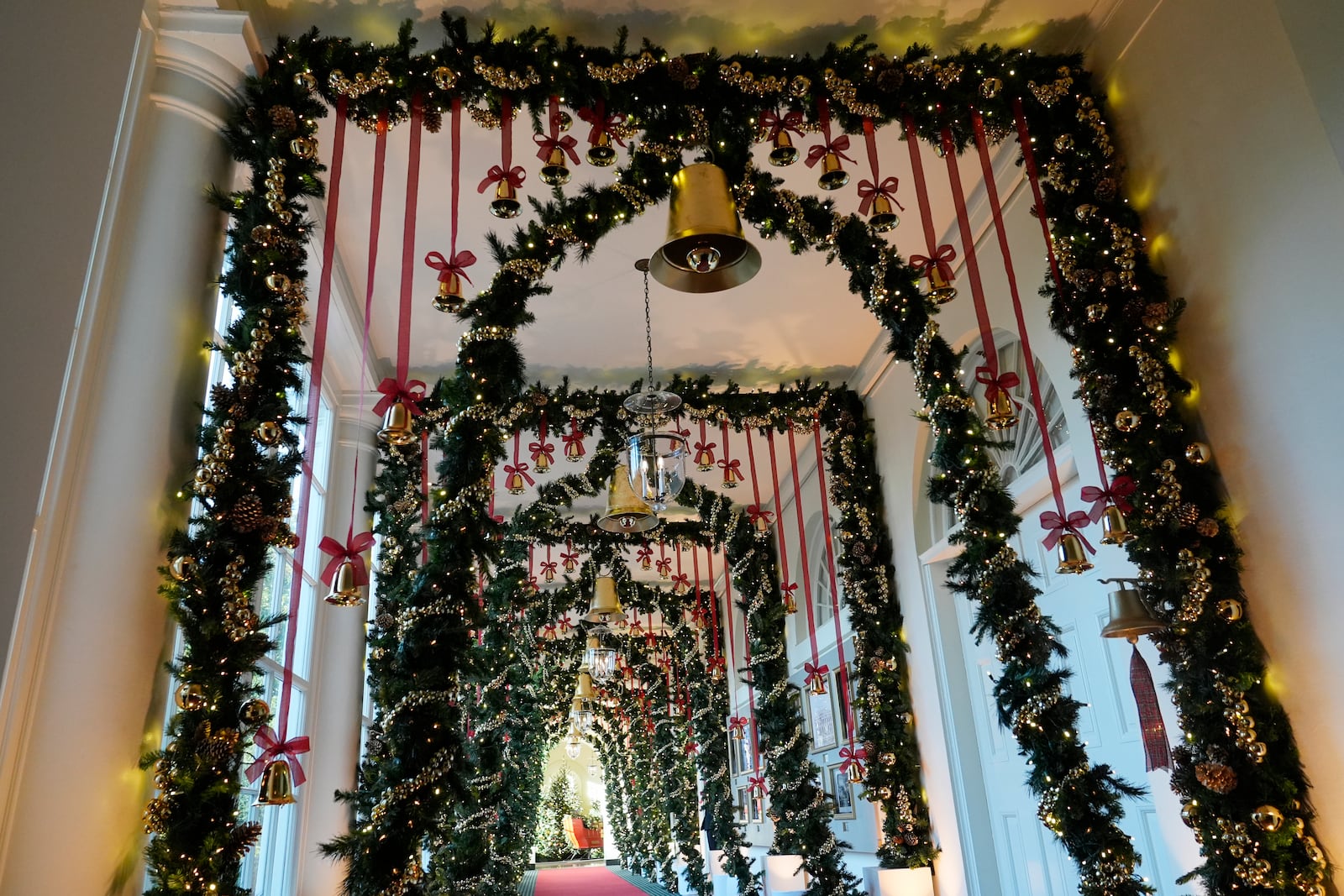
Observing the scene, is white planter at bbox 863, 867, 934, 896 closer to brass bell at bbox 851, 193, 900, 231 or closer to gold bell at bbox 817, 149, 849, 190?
brass bell at bbox 851, 193, 900, 231

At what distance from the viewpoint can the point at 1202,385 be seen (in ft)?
12.4

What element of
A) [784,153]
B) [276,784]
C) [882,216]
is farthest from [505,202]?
[276,784]

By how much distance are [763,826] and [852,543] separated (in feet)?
22.3

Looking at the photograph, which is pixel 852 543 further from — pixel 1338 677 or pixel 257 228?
pixel 257 228

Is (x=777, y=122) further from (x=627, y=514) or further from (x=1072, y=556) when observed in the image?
(x=627, y=514)

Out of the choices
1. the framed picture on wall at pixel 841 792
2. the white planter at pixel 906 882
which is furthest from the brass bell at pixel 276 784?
the framed picture on wall at pixel 841 792

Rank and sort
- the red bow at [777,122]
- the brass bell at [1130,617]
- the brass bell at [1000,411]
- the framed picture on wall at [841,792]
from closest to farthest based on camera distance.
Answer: the brass bell at [1130,617], the brass bell at [1000,411], the red bow at [777,122], the framed picture on wall at [841,792]

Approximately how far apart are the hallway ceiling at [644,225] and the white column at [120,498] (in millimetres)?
829

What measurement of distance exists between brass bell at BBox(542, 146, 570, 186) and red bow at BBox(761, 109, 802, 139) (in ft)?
3.32

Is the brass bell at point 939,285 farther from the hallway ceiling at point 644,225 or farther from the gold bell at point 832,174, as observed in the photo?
the hallway ceiling at point 644,225

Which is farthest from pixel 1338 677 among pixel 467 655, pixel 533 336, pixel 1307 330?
pixel 533 336

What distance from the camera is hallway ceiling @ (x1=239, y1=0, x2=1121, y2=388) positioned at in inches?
168

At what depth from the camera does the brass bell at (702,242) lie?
351 centimetres

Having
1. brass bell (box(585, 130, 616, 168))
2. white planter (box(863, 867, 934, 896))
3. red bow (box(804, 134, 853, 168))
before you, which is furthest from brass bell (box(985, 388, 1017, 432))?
white planter (box(863, 867, 934, 896))
